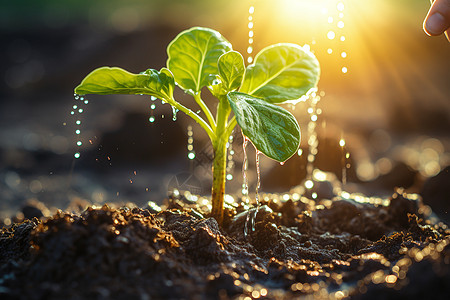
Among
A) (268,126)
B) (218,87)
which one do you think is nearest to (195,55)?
(218,87)

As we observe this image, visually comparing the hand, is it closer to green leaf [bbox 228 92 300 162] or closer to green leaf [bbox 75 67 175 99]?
green leaf [bbox 228 92 300 162]

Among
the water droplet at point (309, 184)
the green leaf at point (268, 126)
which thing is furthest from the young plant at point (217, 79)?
the water droplet at point (309, 184)

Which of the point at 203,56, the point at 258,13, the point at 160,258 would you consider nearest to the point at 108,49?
the point at 258,13

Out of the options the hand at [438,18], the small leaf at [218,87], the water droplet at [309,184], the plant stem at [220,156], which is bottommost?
the water droplet at [309,184]

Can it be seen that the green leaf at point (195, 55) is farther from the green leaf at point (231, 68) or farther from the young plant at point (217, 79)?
the green leaf at point (231, 68)

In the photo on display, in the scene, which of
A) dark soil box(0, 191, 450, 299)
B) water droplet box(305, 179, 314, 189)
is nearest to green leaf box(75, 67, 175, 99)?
dark soil box(0, 191, 450, 299)

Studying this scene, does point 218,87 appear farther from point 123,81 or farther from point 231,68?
point 123,81

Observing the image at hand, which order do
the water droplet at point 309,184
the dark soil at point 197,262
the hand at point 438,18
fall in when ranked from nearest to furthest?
the dark soil at point 197,262, the hand at point 438,18, the water droplet at point 309,184
